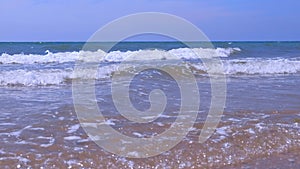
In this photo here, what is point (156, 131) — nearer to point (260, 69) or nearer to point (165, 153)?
point (165, 153)

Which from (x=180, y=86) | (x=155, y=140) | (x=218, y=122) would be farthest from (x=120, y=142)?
(x=180, y=86)

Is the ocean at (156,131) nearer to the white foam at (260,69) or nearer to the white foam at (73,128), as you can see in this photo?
the white foam at (73,128)

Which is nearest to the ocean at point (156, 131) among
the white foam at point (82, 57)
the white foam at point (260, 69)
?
the white foam at point (260, 69)

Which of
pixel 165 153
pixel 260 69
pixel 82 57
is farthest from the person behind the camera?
pixel 82 57

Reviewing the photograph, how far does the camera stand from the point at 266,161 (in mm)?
4266

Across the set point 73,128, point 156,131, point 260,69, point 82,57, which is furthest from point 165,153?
point 82,57

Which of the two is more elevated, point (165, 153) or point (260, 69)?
point (260, 69)

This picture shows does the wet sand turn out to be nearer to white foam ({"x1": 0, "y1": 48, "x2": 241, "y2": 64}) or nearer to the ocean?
the ocean

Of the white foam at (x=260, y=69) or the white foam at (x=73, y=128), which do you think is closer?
the white foam at (x=73, y=128)

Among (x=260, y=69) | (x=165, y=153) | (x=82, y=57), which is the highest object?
(x=82, y=57)

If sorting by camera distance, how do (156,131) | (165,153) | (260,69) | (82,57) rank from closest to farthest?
(165,153) < (156,131) < (260,69) < (82,57)

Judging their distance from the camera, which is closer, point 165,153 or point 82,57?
point 165,153

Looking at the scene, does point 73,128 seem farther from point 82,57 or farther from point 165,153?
point 82,57

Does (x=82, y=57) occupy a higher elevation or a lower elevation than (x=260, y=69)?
higher
